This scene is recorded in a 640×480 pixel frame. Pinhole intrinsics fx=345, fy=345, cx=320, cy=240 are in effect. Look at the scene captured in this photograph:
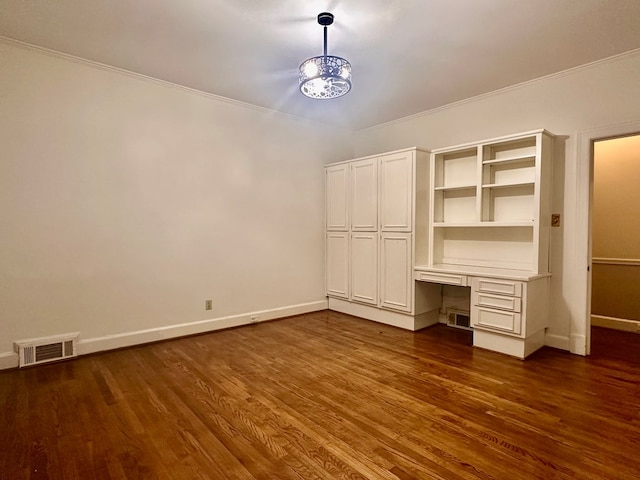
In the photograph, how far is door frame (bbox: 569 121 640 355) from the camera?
3.40m

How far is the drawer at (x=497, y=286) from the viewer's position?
3.28m

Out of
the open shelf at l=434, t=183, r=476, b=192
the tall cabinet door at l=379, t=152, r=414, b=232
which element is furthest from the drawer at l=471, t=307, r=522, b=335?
the open shelf at l=434, t=183, r=476, b=192

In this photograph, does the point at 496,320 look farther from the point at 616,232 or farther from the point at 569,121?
the point at 616,232

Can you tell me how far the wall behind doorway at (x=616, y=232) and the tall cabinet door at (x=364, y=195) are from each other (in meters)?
2.80

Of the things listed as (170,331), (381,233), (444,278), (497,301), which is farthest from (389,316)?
(170,331)

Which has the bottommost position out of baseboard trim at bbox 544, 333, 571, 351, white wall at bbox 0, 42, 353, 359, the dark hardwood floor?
the dark hardwood floor

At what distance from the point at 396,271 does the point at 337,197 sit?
1.46 meters

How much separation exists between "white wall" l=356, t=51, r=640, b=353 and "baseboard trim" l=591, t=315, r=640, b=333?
1389 millimetres

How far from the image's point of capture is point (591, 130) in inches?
131

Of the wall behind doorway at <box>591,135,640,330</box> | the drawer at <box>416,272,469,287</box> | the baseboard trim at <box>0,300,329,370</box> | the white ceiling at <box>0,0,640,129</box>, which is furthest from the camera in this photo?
the wall behind doorway at <box>591,135,640,330</box>

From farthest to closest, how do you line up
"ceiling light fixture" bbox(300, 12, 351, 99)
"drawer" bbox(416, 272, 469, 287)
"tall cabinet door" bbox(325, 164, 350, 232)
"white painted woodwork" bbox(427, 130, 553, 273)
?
"tall cabinet door" bbox(325, 164, 350, 232) → "drawer" bbox(416, 272, 469, 287) → "white painted woodwork" bbox(427, 130, 553, 273) → "ceiling light fixture" bbox(300, 12, 351, 99)

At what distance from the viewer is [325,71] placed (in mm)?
2615

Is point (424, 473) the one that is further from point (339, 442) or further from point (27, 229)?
point (27, 229)

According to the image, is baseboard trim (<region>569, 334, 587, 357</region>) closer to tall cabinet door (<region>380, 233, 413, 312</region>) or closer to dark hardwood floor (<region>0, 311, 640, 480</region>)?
dark hardwood floor (<region>0, 311, 640, 480</region>)
